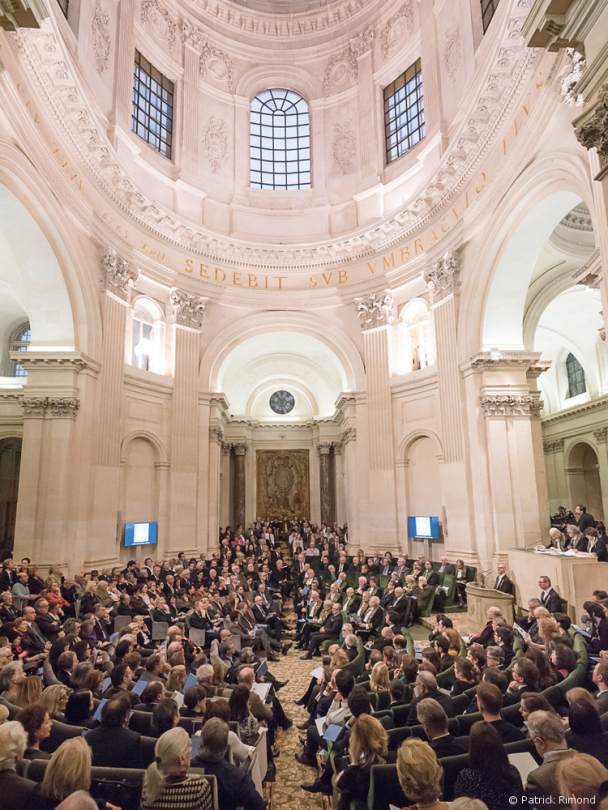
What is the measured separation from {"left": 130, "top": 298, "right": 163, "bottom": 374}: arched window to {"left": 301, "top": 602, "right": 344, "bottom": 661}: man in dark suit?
10.1m

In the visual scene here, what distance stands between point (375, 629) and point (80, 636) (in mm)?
4684

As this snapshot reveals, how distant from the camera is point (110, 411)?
46.0 feet

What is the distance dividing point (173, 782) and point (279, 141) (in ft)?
71.5


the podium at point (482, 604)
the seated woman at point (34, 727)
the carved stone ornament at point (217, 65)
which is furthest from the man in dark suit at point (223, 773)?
the carved stone ornament at point (217, 65)

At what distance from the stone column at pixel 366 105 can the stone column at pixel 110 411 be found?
927 centimetres

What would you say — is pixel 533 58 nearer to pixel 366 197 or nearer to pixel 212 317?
pixel 366 197

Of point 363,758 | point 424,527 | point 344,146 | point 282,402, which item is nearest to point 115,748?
point 363,758

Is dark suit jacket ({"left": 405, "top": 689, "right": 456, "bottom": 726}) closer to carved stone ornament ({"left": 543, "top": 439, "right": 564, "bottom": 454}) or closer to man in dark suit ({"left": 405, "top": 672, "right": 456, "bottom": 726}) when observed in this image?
man in dark suit ({"left": 405, "top": 672, "right": 456, "bottom": 726})

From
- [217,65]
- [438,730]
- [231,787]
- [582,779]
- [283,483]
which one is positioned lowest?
[231,787]

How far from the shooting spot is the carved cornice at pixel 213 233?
1066 cm

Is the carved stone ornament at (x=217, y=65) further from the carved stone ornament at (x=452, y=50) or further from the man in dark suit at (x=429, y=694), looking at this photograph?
the man in dark suit at (x=429, y=694)

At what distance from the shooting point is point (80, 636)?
6570 mm

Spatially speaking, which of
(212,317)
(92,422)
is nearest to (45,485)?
(92,422)

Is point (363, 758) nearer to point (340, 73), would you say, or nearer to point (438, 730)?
point (438, 730)
